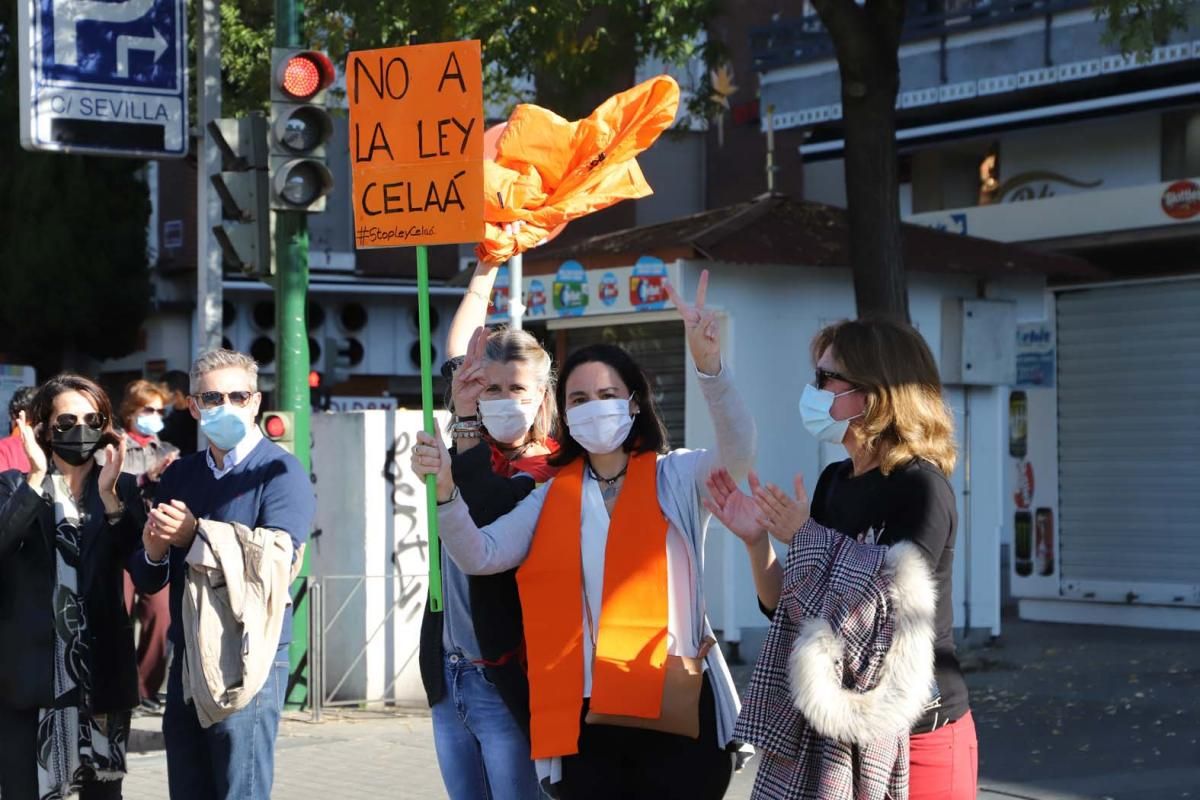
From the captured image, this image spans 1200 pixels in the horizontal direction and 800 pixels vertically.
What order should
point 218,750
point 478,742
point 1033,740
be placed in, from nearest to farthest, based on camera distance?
point 478,742
point 218,750
point 1033,740

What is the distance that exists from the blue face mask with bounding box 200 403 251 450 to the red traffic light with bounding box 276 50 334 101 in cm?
486

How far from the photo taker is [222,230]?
1045 centimetres

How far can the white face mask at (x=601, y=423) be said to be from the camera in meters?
4.81

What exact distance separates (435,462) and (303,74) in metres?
6.11

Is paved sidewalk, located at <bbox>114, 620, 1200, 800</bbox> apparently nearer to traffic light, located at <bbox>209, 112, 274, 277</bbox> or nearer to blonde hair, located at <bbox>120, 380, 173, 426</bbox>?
blonde hair, located at <bbox>120, 380, 173, 426</bbox>

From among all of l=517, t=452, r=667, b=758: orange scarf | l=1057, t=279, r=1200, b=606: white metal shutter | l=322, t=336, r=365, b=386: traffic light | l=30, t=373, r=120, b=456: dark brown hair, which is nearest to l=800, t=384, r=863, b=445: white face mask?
l=517, t=452, r=667, b=758: orange scarf

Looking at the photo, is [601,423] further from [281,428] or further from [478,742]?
[281,428]

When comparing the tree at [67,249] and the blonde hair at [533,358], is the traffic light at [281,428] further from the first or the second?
the tree at [67,249]

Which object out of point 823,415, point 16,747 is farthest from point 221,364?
point 823,415

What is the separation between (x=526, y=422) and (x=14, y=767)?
7.54 ft

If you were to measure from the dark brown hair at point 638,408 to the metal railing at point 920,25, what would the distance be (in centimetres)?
1310

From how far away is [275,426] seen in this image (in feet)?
34.7

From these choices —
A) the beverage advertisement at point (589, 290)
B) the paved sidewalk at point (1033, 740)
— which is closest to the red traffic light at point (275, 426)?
the paved sidewalk at point (1033, 740)

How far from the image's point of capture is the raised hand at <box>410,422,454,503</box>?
4.73 meters
